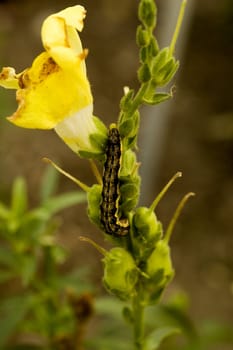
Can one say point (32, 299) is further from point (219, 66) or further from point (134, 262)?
point (219, 66)

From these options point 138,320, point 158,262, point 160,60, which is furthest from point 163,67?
point 138,320

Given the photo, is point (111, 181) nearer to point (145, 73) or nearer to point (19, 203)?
point (145, 73)

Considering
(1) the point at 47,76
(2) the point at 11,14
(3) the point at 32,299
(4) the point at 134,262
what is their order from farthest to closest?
(2) the point at 11,14 → (3) the point at 32,299 → (4) the point at 134,262 → (1) the point at 47,76

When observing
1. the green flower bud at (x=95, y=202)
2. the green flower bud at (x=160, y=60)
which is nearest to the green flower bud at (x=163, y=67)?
the green flower bud at (x=160, y=60)

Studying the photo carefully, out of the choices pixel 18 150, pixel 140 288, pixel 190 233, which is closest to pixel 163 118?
pixel 190 233

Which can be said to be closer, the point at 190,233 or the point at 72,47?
the point at 72,47
